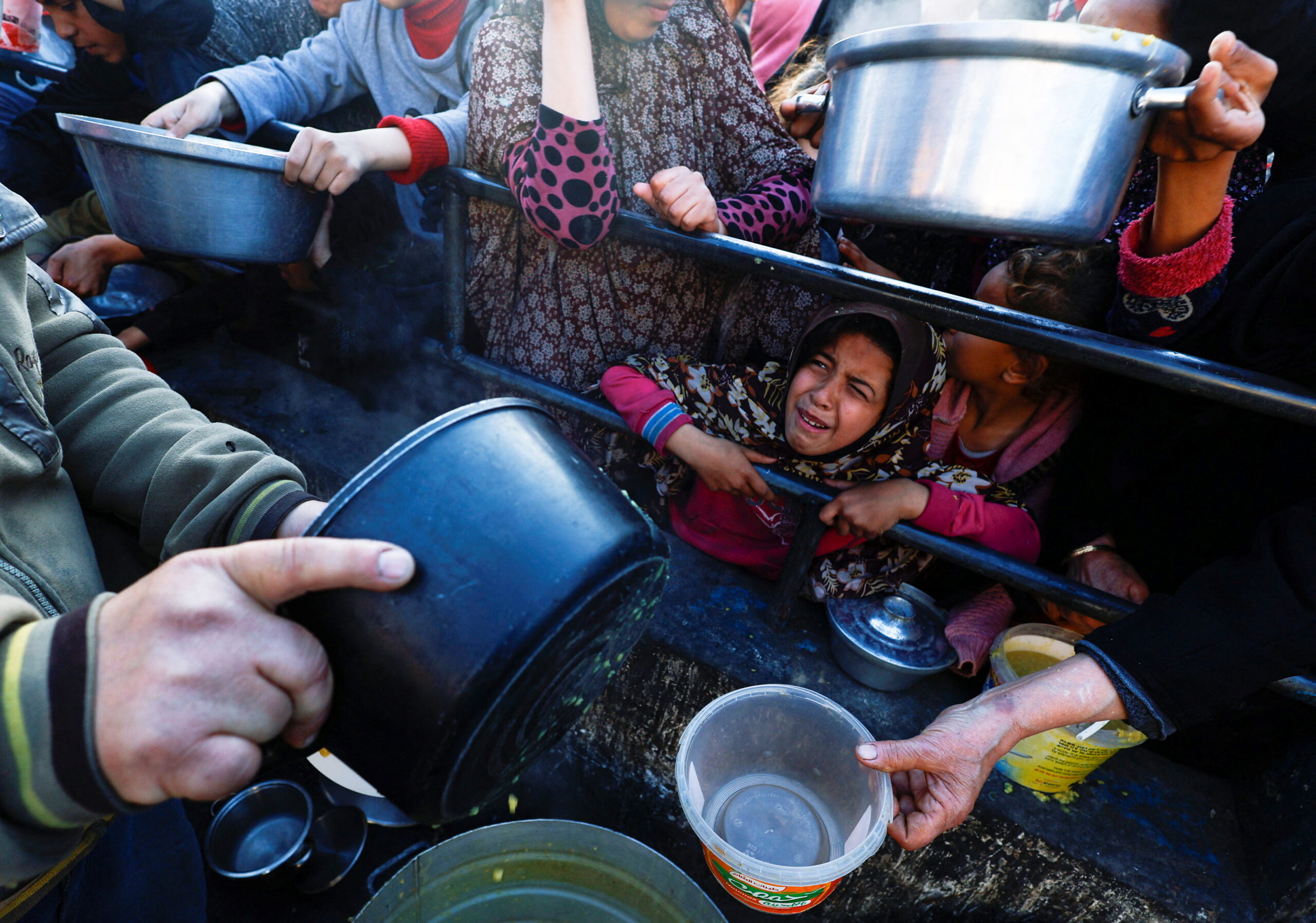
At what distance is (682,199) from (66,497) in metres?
1.36

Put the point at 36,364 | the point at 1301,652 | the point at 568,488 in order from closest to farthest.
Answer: the point at 568,488 < the point at 36,364 < the point at 1301,652

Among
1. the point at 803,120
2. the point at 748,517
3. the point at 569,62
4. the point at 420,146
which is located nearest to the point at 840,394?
the point at 748,517

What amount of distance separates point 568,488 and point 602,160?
1250 millimetres

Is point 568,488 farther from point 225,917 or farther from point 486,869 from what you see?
point 225,917

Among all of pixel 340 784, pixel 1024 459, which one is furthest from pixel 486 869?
pixel 1024 459

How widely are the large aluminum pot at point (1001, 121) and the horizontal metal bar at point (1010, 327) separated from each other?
170 millimetres

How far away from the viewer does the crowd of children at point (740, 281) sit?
162cm

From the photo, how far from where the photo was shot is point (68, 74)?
303 centimetres

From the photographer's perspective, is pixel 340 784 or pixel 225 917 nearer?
pixel 225 917

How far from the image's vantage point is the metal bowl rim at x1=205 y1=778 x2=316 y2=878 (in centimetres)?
187

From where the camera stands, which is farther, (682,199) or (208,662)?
(682,199)

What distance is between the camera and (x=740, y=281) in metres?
2.21

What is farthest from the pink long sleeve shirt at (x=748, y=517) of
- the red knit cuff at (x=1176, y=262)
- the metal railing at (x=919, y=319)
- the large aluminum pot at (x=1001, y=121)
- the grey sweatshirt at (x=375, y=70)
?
the grey sweatshirt at (x=375, y=70)

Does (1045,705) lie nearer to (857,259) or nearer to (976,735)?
(976,735)
